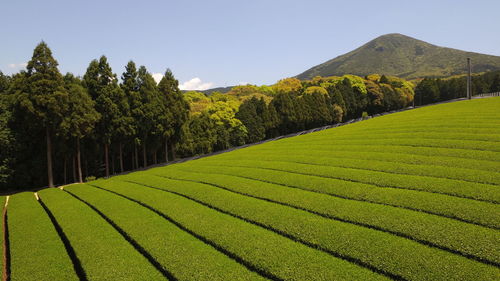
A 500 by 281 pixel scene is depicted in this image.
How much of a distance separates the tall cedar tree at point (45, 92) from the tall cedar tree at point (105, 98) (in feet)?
14.6

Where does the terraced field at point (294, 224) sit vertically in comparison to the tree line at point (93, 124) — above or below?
below

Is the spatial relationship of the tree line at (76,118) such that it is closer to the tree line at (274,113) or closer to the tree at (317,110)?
the tree line at (274,113)

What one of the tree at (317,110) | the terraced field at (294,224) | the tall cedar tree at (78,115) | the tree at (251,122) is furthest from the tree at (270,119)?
the terraced field at (294,224)

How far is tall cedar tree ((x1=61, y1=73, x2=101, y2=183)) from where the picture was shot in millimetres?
30336

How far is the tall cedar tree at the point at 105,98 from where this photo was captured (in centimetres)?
3425

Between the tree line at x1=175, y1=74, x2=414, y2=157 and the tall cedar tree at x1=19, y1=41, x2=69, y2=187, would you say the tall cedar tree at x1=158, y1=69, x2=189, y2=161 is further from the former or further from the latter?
the tall cedar tree at x1=19, y1=41, x2=69, y2=187

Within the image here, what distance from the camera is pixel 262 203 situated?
1419 centimetres

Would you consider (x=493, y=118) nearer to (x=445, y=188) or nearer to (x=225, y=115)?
(x=445, y=188)

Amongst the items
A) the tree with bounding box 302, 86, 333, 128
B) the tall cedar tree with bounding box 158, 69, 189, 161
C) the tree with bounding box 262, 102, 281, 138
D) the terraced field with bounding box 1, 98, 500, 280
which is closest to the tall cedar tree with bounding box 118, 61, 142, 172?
the tall cedar tree with bounding box 158, 69, 189, 161

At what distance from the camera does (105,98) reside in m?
34.0

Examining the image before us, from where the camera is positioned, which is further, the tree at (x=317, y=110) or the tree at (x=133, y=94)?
the tree at (x=317, y=110)

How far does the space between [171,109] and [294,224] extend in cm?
3311

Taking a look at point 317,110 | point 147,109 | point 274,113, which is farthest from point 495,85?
point 147,109

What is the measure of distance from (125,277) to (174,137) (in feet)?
115
